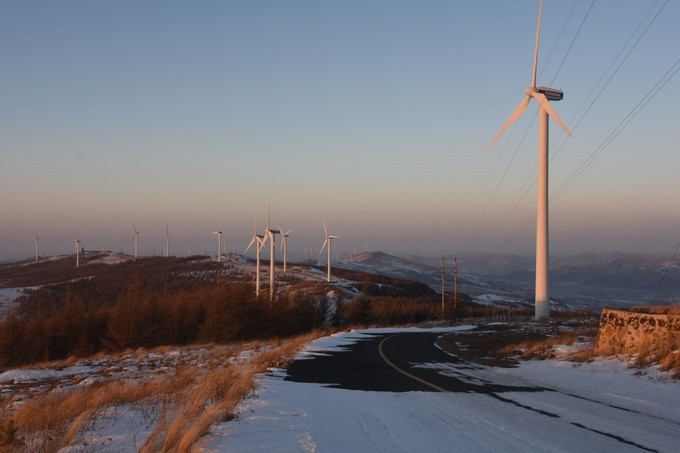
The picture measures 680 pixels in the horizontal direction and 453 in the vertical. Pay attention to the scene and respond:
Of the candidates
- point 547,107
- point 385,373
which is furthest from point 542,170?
point 385,373

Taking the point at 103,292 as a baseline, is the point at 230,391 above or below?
above

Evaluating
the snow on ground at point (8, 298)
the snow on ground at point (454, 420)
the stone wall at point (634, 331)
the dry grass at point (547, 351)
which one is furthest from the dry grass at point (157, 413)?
the snow on ground at point (8, 298)

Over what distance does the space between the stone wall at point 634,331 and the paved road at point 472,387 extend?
5112 mm

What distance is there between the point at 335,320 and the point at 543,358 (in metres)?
70.9

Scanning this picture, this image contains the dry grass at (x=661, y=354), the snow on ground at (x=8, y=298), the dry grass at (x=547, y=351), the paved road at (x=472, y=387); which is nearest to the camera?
the paved road at (x=472, y=387)

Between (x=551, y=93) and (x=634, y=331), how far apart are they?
4243cm

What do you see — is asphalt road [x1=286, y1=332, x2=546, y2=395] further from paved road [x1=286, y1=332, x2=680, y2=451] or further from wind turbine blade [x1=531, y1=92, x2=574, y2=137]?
wind turbine blade [x1=531, y1=92, x2=574, y2=137]

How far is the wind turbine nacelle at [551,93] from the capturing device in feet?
190

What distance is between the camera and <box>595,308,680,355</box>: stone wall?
61.7ft

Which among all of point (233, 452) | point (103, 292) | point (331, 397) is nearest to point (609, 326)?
point (331, 397)

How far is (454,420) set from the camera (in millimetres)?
10281

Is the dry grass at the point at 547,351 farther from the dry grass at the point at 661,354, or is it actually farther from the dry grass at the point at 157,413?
the dry grass at the point at 157,413

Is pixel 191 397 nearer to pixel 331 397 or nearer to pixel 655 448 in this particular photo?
pixel 331 397

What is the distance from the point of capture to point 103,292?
166m
